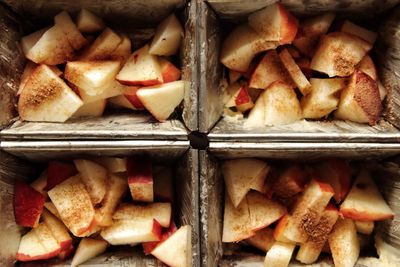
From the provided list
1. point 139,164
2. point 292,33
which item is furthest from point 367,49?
point 139,164

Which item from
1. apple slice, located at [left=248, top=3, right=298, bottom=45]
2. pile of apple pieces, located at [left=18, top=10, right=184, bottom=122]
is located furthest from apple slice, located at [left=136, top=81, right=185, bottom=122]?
apple slice, located at [left=248, top=3, right=298, bottom=45]

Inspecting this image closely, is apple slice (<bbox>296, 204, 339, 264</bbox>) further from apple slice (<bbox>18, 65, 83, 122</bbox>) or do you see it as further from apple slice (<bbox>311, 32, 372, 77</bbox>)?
apple slice (<bbox>18, 65, 83, 122</bbox>)

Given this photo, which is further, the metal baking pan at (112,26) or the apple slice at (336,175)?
the apple slice at (336,175)

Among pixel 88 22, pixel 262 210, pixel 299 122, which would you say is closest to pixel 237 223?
pixel 262 210

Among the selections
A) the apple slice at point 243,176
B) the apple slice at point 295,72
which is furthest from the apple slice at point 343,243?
the apple slice at point 295,72

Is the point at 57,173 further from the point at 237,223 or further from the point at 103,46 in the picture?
the point at 237,223

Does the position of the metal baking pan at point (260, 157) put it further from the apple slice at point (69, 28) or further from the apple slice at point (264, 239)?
the apple slice at point (69, 28)

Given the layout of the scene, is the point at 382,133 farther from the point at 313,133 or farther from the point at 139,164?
the point at 139,164
